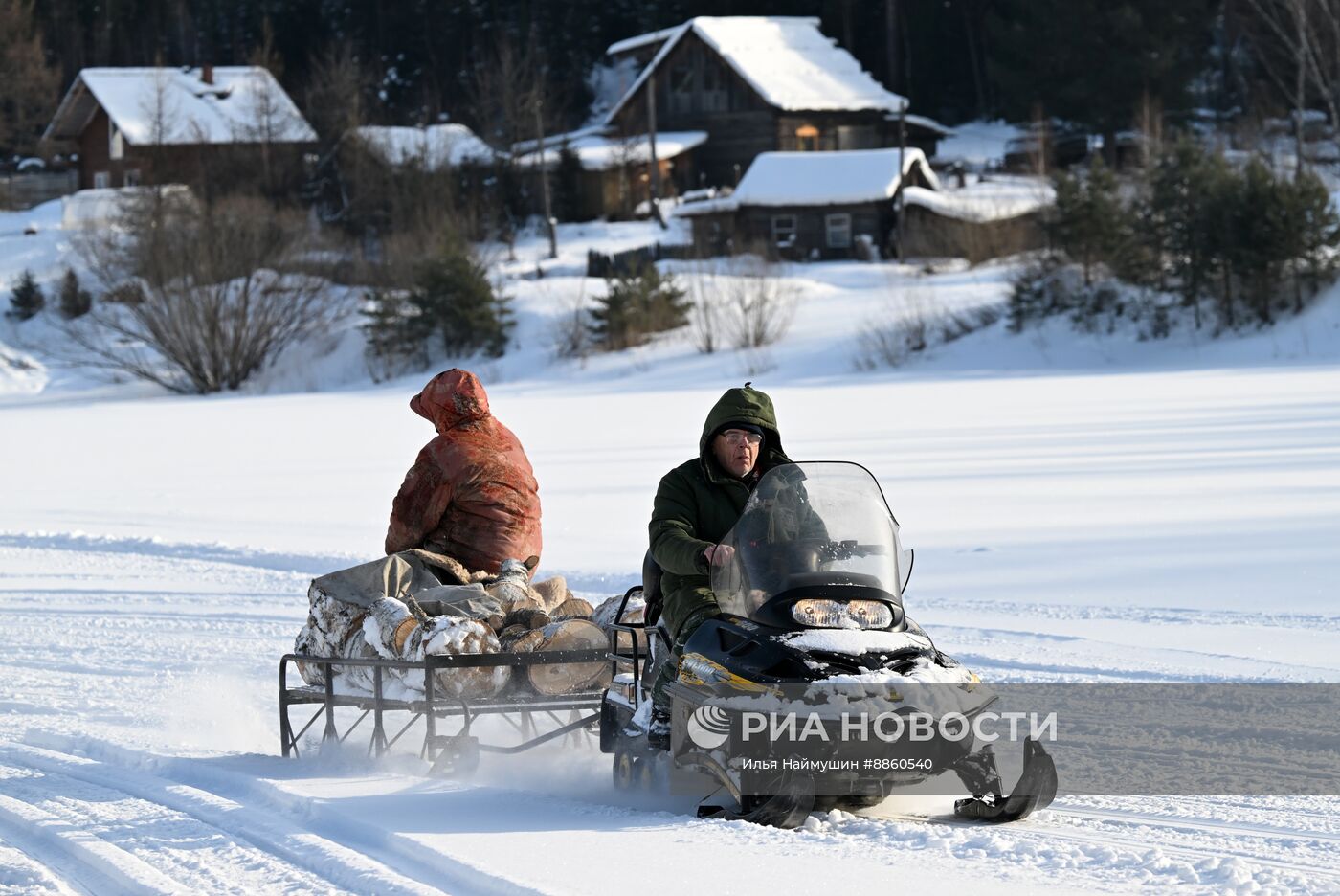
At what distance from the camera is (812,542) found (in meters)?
5.95

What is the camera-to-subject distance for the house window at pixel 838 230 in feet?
189

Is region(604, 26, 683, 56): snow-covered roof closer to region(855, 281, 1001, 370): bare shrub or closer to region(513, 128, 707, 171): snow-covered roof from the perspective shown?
region(513, 128, 707, 171): snow-covered roof

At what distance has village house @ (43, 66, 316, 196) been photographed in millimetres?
64125

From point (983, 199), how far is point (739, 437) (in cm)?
5149

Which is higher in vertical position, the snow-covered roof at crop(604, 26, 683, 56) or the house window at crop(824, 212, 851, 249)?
the snow-covered roof at crop(604, 26, 683, 56)

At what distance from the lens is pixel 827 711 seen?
217 inches

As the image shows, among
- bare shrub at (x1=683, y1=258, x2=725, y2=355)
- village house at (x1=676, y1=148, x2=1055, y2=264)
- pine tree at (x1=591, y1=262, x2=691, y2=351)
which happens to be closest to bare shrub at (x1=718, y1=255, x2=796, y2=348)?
bare shrub at (x1=683, y1=258, x2=725, y2=355)

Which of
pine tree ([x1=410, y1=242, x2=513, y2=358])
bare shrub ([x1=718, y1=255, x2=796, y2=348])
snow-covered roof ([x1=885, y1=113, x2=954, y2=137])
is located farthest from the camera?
snow-covered roof ([x1=885, y1=113, x2=954, y2=137])

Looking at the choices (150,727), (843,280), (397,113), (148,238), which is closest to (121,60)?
(397,113)

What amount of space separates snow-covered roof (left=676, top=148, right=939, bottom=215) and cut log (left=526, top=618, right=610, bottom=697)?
164ft

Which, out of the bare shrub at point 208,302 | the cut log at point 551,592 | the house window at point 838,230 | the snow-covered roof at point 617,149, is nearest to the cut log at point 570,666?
the cut log at point 551,592

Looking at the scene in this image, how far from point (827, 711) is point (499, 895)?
1209 millimetres

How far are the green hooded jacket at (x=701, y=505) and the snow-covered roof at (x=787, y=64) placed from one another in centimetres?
5831

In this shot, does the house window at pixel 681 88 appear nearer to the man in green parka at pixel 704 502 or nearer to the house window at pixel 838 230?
the house window at pixel 838 230
